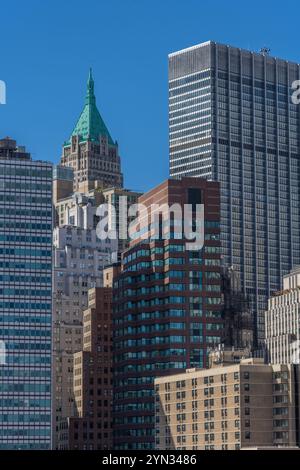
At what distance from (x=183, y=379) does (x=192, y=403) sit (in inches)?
194

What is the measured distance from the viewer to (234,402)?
596ft

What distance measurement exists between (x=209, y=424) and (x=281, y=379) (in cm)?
1495

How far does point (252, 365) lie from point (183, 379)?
60.4ft

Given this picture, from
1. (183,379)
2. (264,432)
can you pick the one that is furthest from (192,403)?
(264,432)
